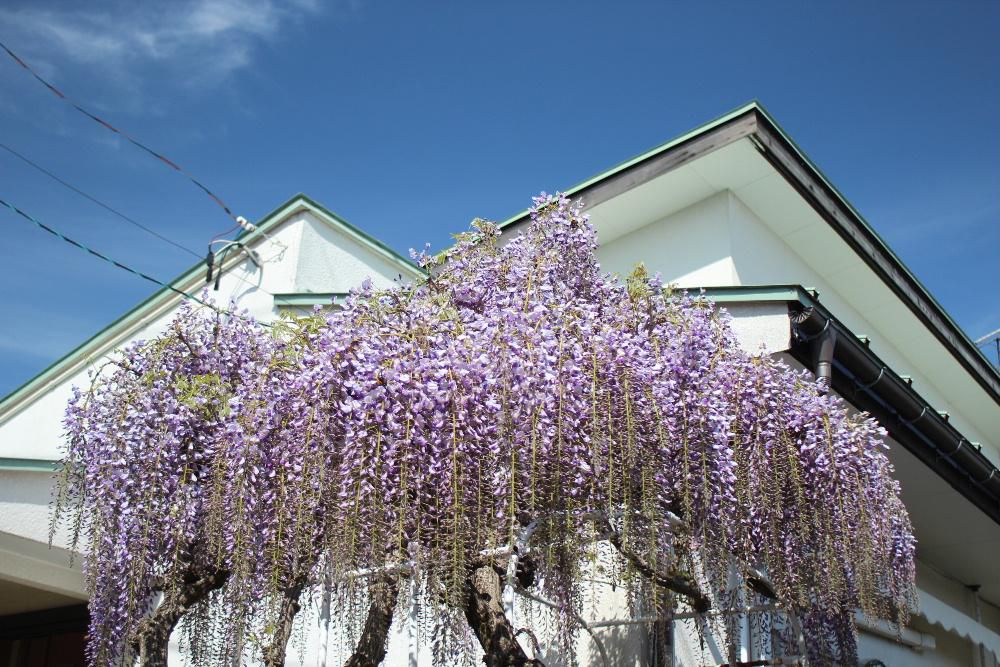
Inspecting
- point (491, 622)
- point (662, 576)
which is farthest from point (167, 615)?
point (662, 576)

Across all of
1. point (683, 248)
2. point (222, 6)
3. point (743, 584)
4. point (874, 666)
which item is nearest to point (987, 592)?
point (874, 666)

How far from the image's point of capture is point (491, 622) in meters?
5.05

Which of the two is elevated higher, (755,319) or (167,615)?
(755,319)

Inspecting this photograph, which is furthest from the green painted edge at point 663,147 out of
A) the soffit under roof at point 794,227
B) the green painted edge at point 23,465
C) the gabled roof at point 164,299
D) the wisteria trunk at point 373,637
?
the green painted edge at point 23,465

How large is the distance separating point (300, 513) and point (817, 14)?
6818 mm

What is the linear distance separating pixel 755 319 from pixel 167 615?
14.0 feet

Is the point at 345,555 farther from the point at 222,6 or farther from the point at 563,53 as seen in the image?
the point at 563,53

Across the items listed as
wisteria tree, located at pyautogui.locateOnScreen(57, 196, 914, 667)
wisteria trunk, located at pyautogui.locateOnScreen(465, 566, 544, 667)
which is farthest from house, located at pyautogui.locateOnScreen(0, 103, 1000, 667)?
wisteria trunk, located at pyautogui.locateOnScreen(465, 566, 544, 667)

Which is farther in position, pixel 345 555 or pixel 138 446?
pixel 138 446

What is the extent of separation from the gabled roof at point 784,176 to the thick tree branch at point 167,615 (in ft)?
17.7

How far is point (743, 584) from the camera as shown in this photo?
528 cm

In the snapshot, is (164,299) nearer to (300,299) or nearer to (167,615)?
(300,299)

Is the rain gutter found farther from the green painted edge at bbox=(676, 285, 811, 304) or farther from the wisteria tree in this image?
the wisteria tree

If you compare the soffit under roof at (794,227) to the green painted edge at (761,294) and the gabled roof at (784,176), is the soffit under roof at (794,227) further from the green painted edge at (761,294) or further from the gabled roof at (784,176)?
the green painted edge at (761,294)
